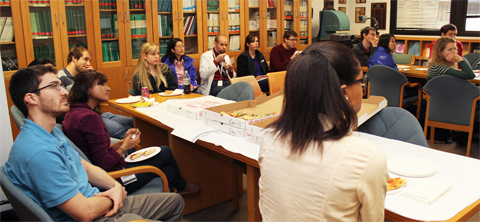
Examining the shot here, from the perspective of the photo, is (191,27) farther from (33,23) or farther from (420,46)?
(420,46)

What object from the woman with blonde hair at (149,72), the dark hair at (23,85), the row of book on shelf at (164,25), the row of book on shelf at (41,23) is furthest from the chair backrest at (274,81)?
the dark hair at (23,85)

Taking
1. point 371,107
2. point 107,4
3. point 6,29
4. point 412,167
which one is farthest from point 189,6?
point 412,167

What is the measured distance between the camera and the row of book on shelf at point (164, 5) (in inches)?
193

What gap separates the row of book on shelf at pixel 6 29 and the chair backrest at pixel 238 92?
248cm

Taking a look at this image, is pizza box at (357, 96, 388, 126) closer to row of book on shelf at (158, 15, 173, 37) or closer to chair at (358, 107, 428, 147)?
chair at (358, 107, 428, 147)

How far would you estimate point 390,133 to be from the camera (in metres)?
2.12

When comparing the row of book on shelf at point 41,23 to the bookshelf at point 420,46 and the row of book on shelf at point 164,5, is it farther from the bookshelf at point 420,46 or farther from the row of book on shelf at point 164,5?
the bookshelf at point 420,46

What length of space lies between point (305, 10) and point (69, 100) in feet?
17.2

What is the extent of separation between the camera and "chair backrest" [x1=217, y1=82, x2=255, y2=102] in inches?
129

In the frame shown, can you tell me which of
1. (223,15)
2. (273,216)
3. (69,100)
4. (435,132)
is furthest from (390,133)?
(223,15)

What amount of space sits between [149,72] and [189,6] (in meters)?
1.74

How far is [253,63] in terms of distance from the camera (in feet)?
18.0

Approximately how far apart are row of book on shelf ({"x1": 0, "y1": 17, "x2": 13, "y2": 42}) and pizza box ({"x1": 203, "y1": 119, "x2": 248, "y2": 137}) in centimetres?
286

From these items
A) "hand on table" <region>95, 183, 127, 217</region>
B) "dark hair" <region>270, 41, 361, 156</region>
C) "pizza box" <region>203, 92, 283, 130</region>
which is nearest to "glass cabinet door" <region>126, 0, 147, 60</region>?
"pizza box" <region>203, 92, 283, 130</region>
